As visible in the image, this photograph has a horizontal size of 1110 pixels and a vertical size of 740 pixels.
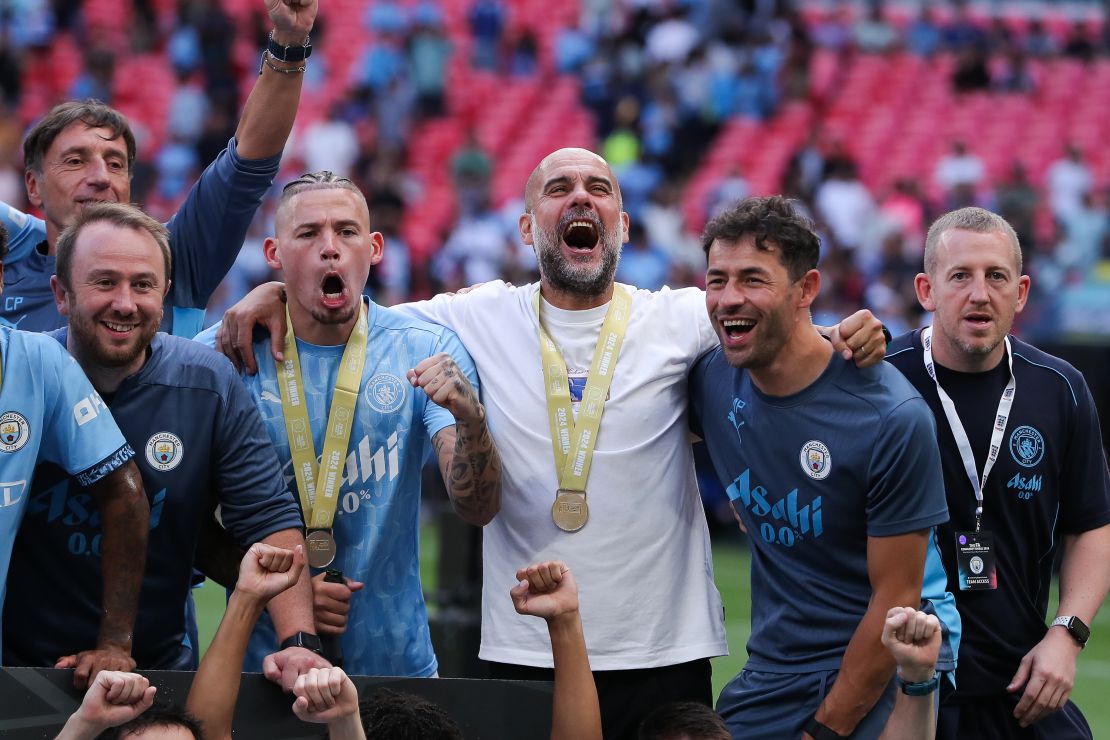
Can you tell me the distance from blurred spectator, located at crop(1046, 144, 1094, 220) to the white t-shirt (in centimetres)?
1568

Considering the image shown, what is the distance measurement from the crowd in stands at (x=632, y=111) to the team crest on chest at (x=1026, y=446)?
951 cm

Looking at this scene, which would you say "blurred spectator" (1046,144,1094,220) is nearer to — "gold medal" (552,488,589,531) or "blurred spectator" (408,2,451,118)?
"blurred spectator" (408,2,451,118)

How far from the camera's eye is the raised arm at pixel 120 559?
3877mm

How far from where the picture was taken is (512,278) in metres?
15.0

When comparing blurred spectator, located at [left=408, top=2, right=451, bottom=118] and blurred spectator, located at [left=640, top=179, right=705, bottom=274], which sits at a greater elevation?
blurred spectator, located at [left=408, top=2, right=451, bottom=118]

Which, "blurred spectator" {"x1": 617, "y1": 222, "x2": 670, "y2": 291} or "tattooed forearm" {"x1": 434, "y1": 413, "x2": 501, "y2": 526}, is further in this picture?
"blurred spectator" {"x1": 617, "y1": 222, "x2": 670, "y2": 291}

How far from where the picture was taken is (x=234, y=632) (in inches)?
151

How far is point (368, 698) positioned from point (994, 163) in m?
19.5

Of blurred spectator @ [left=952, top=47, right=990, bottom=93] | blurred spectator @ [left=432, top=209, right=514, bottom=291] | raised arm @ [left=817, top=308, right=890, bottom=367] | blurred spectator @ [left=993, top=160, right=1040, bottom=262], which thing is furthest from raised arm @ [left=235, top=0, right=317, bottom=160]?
blurred spectator @ [left=952, top=47, right=990, bottom=93]

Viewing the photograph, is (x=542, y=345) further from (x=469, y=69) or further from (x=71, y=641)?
(x=469, y=69)

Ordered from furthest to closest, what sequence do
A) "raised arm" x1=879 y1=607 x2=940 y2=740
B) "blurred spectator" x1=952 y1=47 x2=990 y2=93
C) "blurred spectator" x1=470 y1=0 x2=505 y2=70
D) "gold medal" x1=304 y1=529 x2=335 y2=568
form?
1. "blurred spectator" x1=952 y1=47 x2=990 y2=93
2. "blurred spectator" x1=470 y1=0 x2=505 y2=70
3. "gold medal" x1=304 y1=529 x2=335 y2=568
4. "raised arm" x1=879 y1=607 x2=940 y2=740

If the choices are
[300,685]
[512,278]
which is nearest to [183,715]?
[300,685]

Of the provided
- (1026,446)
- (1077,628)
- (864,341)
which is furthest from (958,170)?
(864,341)

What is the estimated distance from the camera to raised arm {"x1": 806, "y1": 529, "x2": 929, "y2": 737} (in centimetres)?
391
